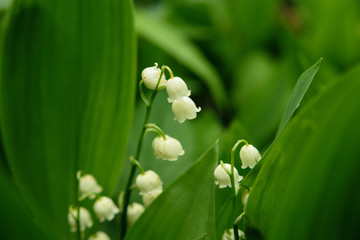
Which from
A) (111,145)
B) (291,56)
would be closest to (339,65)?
(291,56)

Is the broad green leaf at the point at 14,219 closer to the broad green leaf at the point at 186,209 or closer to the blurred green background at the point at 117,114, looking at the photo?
the blurred green background at the point at 117,114

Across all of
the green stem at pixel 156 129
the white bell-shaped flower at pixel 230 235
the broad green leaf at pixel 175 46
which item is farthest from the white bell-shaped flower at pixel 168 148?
the broad green leaf at pixel 175 46

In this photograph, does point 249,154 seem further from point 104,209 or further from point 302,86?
point 104,209

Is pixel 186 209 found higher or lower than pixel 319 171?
lower

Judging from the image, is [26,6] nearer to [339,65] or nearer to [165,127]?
[165,127]

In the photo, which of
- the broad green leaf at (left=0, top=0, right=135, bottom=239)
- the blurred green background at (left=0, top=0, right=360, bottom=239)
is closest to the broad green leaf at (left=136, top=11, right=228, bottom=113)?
the blurred green background at (left=0, top=0, right=360, bottom=239)

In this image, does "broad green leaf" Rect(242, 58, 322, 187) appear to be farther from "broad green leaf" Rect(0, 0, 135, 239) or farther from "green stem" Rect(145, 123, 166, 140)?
"broad green leaf" Rect(0, 0, 135, 239)

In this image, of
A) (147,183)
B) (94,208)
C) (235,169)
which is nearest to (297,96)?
(235,169)

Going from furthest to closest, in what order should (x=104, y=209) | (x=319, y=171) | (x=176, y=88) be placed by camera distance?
(x=104, y=209), (x=176, y=88), (x=319, y=171)
